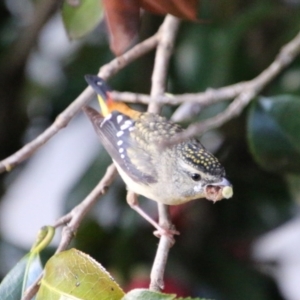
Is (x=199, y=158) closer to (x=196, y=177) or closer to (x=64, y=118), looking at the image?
(x=196, y=177)

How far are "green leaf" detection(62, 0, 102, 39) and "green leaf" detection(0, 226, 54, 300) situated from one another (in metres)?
0.28

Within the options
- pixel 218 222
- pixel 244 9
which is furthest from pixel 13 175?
pixel 244 9

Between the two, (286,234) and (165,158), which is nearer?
(165,158)

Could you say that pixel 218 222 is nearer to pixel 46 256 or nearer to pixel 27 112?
pixel 46 256

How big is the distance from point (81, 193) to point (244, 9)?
1.60ft

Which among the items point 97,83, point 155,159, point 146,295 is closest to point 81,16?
point 97,83

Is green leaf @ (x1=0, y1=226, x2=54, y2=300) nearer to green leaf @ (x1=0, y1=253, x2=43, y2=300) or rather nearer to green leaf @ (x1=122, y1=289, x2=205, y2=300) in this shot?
green leaf @ (x1=0, y1=253, x2=43, y2=300)

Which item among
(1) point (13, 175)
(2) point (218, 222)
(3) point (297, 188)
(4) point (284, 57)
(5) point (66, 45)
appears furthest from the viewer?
(5) point (66, 45)

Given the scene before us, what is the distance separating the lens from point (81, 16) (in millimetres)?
813

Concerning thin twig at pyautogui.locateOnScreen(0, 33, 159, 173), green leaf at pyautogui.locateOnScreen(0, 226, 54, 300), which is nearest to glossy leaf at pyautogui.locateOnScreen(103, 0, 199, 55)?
thin twig at pyautogui.locateOnScreen(0, 33, 159, 173)

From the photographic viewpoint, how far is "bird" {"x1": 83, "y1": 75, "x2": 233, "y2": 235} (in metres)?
0.74

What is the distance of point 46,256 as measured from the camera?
1089 millimetres

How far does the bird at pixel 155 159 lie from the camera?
29.1 inches

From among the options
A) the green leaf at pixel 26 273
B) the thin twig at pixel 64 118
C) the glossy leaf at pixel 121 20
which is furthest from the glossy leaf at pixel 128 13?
the green leaf at pixel 26 273
